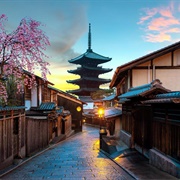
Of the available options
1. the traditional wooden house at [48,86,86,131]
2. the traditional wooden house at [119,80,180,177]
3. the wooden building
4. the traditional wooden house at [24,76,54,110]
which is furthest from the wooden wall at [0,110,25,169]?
the traditional wooden house at [48,86,86,131]

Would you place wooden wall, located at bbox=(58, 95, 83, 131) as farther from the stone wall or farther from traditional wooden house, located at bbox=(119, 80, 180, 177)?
the stone wall

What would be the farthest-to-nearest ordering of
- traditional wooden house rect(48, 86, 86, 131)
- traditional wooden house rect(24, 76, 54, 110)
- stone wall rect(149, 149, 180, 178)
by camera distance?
traditional wooden house rect(48, 86, 86, 131) < traditional wooden house rect(24, 76, 54, 110) < stone wall rect(149, 149, 180, 178)

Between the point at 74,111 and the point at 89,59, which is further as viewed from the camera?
the point at 89,59

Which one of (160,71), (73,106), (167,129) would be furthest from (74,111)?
(167,129)

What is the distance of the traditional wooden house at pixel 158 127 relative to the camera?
780cm

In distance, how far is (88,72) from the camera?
49688 mm

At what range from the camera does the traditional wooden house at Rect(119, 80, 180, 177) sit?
25.6 ft

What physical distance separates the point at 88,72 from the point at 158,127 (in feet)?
134

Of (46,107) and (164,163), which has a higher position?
(46,107)

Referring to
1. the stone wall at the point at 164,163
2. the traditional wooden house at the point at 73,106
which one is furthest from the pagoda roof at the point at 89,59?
the stone wall at the point at 164,163

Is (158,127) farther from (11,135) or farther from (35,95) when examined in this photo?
(35,95)

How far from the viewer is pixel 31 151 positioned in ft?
45.4

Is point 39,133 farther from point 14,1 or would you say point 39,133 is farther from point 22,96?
point 14,1

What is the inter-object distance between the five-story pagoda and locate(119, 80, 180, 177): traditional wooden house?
3499cm
